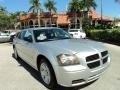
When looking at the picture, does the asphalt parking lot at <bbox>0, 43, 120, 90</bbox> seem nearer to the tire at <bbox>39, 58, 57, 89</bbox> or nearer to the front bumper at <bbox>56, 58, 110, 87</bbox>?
the tire at <bbox>39, 58, 57, 89</bbox>

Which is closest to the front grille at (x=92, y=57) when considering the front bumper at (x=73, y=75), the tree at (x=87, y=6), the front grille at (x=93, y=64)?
the front grille at (x=93, y=64)

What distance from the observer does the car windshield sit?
7.10 meters

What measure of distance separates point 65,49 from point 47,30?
2.18 metres

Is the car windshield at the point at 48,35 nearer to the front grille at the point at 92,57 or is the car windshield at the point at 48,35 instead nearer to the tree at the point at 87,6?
the front grille at the point at 92,57

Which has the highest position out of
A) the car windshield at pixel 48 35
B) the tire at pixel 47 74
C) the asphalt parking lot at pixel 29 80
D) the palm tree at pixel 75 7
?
the palm tree at pixel 75 7

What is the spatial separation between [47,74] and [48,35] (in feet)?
5.67

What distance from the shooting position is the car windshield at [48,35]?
280 inches

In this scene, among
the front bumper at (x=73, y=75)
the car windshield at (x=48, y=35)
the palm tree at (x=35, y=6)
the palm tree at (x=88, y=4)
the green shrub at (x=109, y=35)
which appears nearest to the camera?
the front bumper at (x=73, y=75)

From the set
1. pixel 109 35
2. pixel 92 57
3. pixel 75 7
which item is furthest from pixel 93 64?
pixel 75 7

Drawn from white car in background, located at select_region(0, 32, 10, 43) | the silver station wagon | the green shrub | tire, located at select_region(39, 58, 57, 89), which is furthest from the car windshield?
white car in background, located at select_region(0, 32, 10, 43)

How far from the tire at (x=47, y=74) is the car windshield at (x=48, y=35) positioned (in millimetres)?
1001

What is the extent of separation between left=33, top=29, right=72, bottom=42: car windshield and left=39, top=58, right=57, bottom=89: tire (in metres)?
1.00

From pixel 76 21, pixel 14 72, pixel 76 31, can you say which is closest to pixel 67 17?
pixel 76 21

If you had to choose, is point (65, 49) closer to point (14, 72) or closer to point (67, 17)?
point (14, 72)
